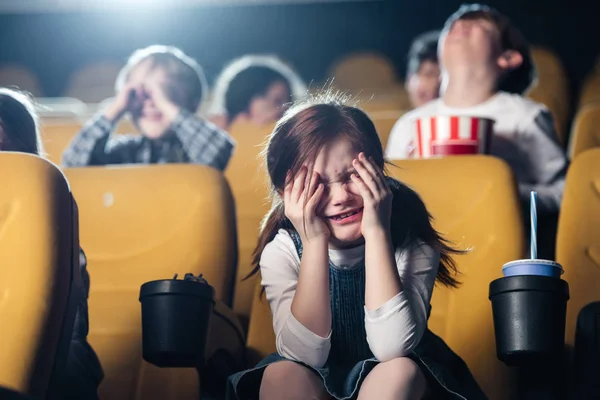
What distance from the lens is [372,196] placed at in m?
1.17

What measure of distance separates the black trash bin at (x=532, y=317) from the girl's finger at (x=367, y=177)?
0.20 metres

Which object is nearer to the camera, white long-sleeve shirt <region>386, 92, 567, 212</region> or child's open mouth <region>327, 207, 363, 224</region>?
child's open mouth <region>327, 207, 363, 224</region>

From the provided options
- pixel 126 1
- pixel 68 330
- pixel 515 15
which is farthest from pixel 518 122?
pixel 126 1

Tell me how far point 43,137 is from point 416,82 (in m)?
1.32

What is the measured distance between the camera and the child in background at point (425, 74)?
2.51m

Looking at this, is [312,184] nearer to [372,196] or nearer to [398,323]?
[372,196]

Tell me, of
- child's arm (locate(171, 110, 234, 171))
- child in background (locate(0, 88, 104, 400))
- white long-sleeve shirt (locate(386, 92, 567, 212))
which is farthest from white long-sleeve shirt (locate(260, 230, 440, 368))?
child's arm (locate(171, 110, 234, 171))

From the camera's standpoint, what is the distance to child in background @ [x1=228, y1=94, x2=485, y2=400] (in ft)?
3.57

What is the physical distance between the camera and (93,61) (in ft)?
9.14

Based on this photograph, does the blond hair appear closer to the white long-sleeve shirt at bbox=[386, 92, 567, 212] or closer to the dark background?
the white long-sleeve shirt at bbox=[386, 92, 567, 212]

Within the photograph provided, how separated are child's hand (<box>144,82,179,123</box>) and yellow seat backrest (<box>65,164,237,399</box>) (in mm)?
381

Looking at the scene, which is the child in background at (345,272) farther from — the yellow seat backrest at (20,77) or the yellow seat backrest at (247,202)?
the yellow seat backrest at (20,77)

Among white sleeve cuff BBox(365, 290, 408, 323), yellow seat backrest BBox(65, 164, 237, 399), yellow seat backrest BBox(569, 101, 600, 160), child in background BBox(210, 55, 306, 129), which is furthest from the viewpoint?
child in background BBox(210, 55, 306, 129)

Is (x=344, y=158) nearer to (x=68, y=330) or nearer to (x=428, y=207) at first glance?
(x=428, y=207)
